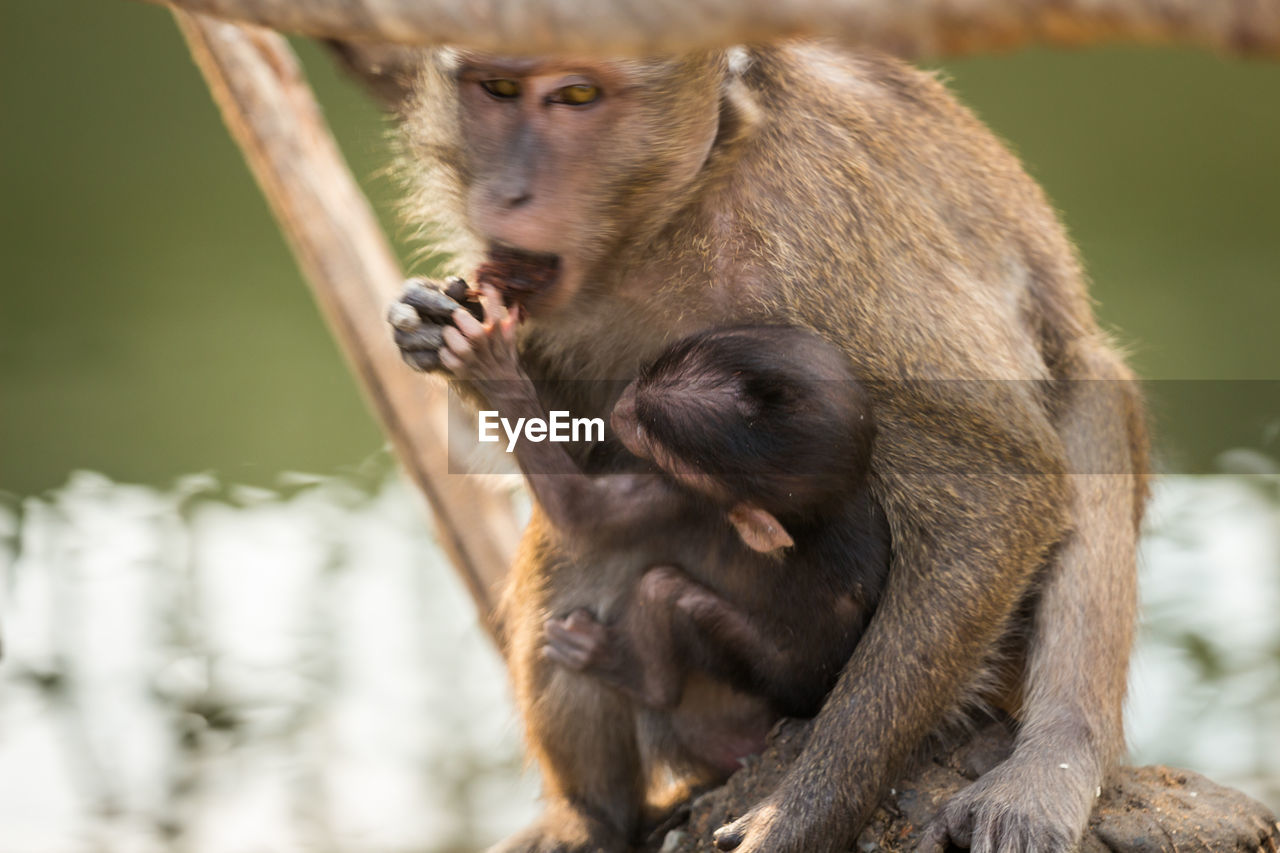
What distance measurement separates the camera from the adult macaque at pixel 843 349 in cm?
262

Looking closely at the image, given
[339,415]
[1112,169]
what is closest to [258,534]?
[339,415]

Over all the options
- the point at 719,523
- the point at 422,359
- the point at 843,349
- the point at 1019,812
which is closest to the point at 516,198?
the point at 422,359

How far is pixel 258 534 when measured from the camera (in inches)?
249

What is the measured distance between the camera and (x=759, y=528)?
2766mm

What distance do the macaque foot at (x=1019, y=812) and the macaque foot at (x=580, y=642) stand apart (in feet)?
2.86

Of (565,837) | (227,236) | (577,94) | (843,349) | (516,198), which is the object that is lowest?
(565,837)

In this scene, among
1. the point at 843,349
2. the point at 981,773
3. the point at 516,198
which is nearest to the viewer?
the point at 516,198

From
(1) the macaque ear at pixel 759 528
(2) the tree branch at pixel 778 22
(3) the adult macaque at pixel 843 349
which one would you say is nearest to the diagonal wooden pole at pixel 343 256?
(3) the adult macaque at pixel 843 349

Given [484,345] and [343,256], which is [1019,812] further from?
[343,256]

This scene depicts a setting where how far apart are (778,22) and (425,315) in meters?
1.77

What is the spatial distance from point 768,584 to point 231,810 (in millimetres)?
3598

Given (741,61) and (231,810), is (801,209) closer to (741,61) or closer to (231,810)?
(741,61)

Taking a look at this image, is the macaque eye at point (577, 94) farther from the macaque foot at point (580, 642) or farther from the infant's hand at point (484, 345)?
the macaque foot at point (580, 642)

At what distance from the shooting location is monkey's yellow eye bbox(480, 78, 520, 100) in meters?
2.56
